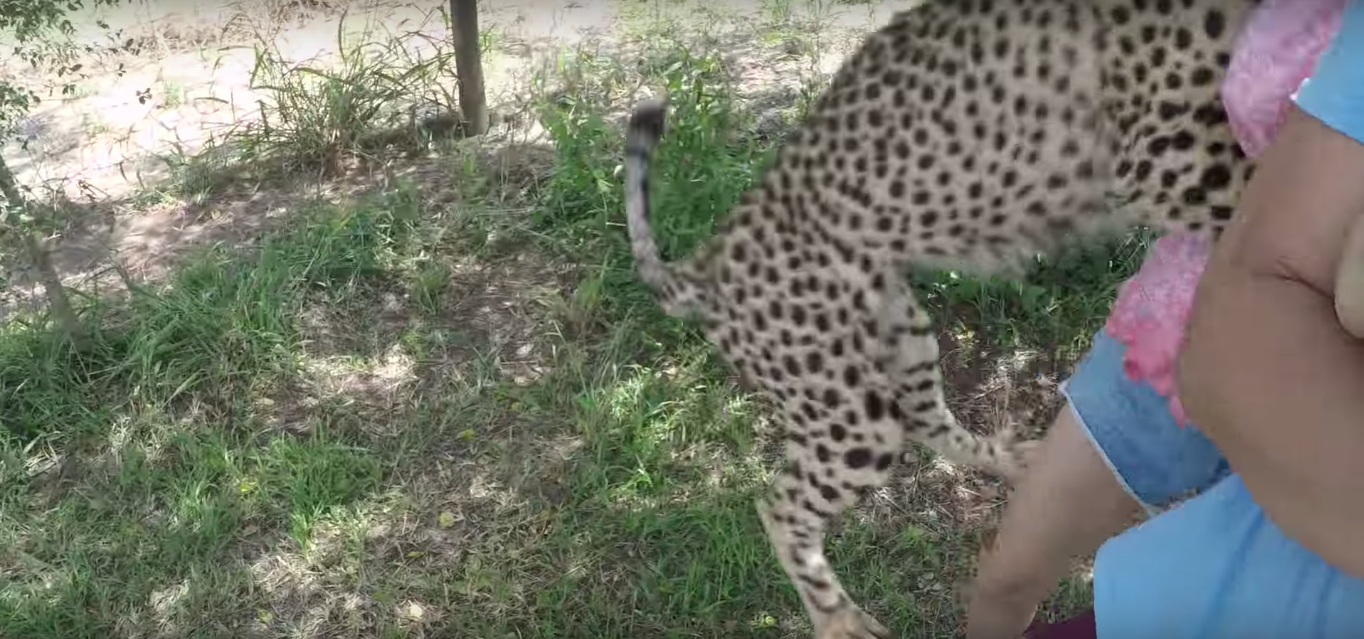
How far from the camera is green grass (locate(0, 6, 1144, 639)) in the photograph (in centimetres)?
208

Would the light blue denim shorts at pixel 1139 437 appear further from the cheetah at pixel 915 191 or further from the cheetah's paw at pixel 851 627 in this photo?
the cheetah's paw at pixel 851 627

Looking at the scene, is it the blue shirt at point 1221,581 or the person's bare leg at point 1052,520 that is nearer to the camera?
the blue shirt at point 1221,581

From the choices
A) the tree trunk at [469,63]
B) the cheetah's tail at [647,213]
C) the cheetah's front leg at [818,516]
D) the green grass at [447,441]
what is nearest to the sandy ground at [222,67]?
the tree trunk at [469,63]

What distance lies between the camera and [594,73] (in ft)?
11.0

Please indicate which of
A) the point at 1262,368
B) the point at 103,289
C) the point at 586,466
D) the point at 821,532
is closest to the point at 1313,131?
the point at 1262,368

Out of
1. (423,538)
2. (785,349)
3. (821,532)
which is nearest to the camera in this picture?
(785,349)

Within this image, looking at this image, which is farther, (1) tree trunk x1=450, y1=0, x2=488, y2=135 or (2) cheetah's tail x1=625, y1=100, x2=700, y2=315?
(1) tree trunk x1=450, y1=0, x2=488, y2=135

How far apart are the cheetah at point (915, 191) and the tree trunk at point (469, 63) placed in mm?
→ 1198

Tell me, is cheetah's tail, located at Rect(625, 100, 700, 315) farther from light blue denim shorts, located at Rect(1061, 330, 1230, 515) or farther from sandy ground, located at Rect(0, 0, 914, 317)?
sandy ground, located at Rect(0, 0, 914, 317)

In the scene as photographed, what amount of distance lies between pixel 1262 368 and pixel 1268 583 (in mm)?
268

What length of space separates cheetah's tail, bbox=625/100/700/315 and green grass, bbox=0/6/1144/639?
0.40 metres

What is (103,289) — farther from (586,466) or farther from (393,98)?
(586,466)

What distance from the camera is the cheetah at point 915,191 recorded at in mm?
1384

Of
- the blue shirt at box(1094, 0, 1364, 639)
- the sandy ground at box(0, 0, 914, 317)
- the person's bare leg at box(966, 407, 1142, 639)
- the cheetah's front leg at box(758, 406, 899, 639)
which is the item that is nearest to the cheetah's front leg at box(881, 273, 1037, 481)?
the cheetah's front leg at box(758, 406, 899, 639)
